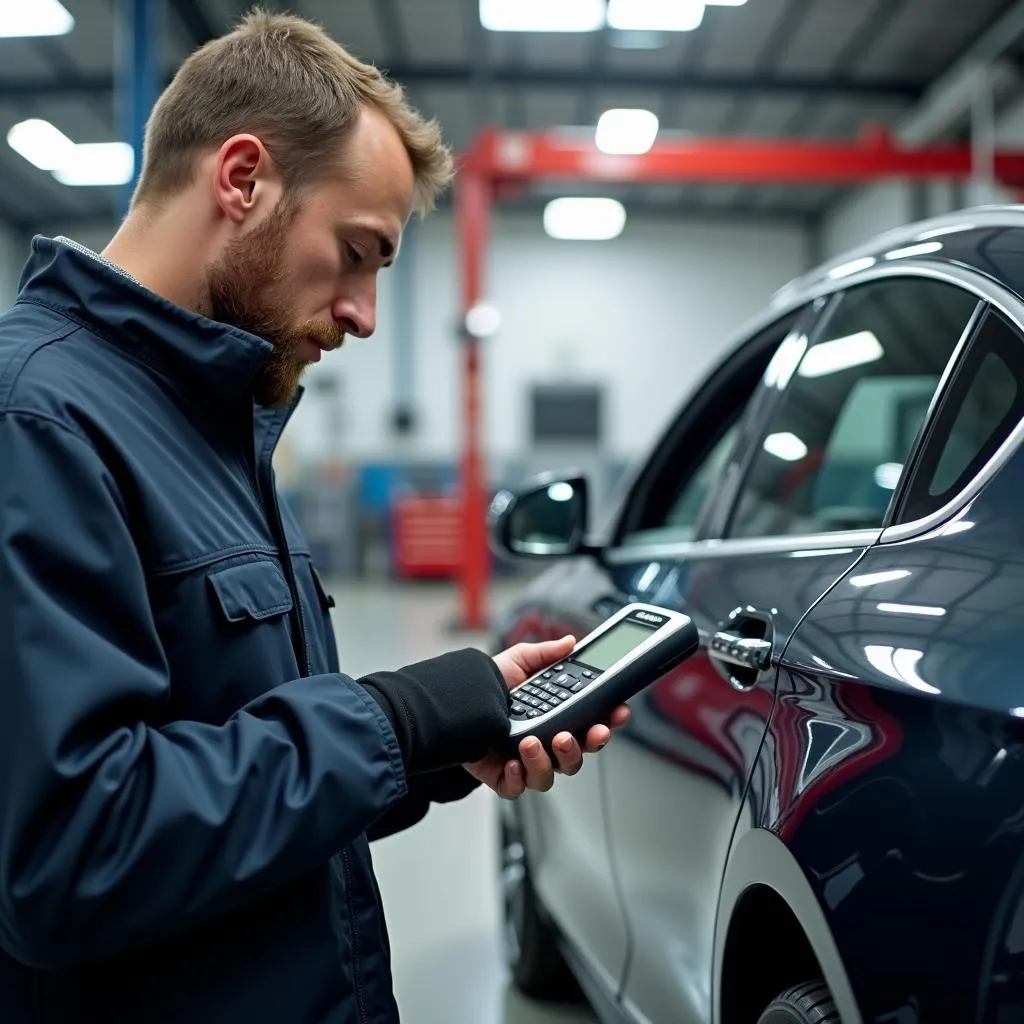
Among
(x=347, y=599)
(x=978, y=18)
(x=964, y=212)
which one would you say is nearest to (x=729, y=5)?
(x=978, y=18)

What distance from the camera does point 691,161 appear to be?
796cm

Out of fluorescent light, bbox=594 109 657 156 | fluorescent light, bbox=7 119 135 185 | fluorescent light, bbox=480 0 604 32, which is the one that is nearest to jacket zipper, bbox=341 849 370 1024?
fluorescent light, bbox=480 0 604 32

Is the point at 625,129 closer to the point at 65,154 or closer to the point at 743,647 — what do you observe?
the point at 65,154

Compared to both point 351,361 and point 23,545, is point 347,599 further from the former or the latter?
point 23,545

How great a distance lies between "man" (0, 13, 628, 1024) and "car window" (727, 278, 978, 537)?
677 millimetres

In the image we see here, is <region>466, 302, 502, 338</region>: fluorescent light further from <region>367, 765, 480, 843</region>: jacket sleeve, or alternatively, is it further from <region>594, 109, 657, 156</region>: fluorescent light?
<region>367, 765, 480, 843</region>: jacket sleeve

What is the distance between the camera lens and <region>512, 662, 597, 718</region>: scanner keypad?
1127 mm

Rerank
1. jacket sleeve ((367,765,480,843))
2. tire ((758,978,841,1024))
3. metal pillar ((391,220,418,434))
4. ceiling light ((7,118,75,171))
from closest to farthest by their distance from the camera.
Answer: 1. tire ((758,978,841,1024))
2. jacket sleeve ((367,765,480,843))
3. ceiling light ((7,118,75,171))
4. metal pillar ((391,220,418,434))

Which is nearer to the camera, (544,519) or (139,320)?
(139,320)

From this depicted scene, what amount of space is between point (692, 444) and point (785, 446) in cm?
40

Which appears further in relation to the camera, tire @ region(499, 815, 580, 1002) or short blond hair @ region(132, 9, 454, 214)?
tire @ region(499, 815, 580, 1002)

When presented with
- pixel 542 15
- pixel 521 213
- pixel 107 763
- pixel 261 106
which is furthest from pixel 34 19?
pixel 107 763

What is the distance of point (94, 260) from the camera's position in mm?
965

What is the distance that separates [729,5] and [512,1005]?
8.10m
